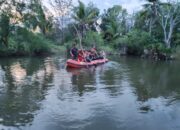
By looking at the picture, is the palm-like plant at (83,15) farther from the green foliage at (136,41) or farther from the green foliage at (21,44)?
the green foliage at (21,44)

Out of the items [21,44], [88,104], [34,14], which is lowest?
[88,104]

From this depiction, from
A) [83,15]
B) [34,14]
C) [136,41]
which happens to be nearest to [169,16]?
[136,41]

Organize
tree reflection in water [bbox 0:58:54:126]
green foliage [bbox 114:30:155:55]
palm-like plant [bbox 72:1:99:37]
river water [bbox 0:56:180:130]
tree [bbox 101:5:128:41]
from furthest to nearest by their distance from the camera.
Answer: tree [bbox 101:5:128:41], palm-like plant [bbox 72:1:99:37], green foliage [bbox 114:30:155:55], tree reflection in water [bbox 0:58:54:126], river water [bbox 0:56:180:130]

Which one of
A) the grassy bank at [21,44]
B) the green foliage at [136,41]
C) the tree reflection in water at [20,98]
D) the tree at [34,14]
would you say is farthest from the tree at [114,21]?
the tree reflection in water at [20,98]

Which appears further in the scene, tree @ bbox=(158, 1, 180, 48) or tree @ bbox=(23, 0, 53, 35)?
tree @ bbox=(158, 1, 180, 48)

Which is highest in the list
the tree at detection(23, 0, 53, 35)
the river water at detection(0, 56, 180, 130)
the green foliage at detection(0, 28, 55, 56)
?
the tree at detection(23, 0, 53, 35)

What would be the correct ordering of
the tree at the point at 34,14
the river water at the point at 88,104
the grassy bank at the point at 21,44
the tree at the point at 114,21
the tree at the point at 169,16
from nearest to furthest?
the river water at the point at 88,104, the tree at the point at 34,14, the tree at the point at 169,16, the grassy bank at the point at 21,44, the tree at the point at 114,21

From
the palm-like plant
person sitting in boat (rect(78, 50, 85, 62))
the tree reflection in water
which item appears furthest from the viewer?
the palm-like plant

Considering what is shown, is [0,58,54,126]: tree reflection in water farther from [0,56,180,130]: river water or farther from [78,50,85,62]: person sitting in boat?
[78,50,85,62]: person sitting in boat

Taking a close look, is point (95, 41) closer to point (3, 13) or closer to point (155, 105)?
point (3, 13)

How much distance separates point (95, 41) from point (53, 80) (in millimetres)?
28543

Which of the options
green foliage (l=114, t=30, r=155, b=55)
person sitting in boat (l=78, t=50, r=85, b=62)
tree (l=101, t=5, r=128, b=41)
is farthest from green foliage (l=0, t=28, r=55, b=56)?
person sitting in boat (l=78, t=50, r=85, b=62)

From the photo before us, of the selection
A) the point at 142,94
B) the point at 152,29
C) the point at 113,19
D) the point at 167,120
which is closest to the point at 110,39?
the point at 113,19

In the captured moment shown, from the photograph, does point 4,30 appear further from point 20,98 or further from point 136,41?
point 20,98
